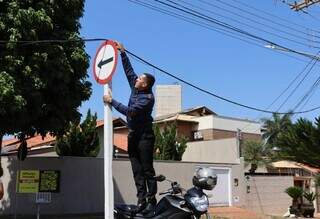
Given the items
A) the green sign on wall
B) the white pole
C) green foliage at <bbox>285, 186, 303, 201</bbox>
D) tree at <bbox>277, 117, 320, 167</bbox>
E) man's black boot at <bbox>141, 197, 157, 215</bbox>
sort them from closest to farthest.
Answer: the white pole
man's black boot at <bbox>141, 197, 157, 215</bbox>
the green sign on wall
tree at <bbox>277, 117, 320, 167</bbox>
green foliage at <bbox>285, 186, 303, 201</bbox>

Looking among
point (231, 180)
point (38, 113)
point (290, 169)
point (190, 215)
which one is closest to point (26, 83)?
point (38, 113)

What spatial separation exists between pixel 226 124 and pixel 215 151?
57.8ft

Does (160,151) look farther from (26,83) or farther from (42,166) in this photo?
(26,83)

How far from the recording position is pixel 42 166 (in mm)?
22031

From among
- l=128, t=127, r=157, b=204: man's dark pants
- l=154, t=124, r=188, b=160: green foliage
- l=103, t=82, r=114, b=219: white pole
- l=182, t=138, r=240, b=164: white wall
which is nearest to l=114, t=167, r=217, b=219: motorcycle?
l=103, t=82, r=114, b=219: white pole

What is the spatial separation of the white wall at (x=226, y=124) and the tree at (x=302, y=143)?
36.8 metres

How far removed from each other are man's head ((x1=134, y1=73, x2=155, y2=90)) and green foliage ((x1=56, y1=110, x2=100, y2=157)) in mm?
19902

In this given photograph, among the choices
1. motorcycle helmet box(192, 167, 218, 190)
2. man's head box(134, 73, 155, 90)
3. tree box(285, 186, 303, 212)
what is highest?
man's head box(134, 73, 155, 90)

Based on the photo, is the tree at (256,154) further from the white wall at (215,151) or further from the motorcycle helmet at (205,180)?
the motorcycle helmet at (205,180)

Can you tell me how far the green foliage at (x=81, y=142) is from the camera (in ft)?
90.7

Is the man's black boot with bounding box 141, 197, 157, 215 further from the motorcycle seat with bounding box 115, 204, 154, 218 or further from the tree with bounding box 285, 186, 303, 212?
the tree with bounding box 285, 186, 303, 212

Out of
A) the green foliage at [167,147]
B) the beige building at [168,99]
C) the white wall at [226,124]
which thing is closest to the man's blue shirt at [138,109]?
the green foliage at [167,147]

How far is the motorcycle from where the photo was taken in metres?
6.91

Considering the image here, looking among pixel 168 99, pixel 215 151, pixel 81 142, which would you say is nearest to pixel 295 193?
pixel 215 151
